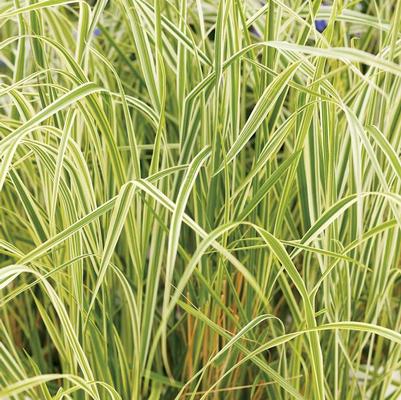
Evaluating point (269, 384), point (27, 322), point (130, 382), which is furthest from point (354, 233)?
point (27, 322)

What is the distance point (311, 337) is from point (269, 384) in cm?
17

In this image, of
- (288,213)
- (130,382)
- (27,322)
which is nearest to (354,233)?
(288,213)

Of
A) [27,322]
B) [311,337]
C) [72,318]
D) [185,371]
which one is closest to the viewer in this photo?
[311,337]

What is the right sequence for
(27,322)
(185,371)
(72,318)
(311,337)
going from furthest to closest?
1. (27,322)
2. (185,371)
3. (72,318)
4. (311,337)

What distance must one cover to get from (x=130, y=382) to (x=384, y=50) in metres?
0.49

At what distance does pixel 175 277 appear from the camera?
91 centimetres

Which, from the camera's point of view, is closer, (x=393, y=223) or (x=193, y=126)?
(x=393, y=223)

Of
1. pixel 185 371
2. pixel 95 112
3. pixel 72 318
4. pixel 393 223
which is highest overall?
pixel 95 112

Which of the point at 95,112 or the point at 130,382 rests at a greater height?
the point at 95,112

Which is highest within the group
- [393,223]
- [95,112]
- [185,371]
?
[95,112]

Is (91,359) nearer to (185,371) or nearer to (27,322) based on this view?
(185,371)

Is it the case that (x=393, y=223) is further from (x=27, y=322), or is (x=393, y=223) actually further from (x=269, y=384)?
(x=27, y=322)

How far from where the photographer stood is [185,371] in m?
0.88

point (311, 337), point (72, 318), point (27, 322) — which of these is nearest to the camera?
point (311, 337)
